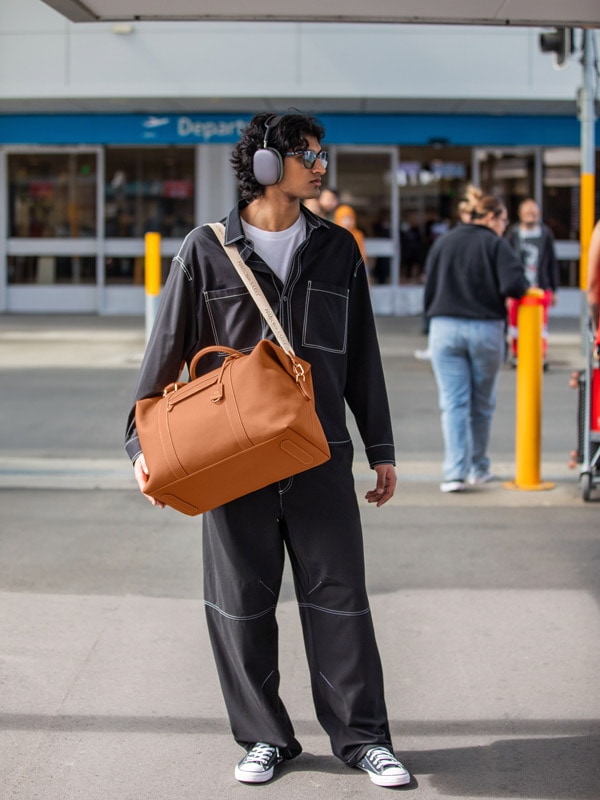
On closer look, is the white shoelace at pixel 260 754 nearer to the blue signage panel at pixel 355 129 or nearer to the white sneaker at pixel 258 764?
the white sneaker at pixel 258 764

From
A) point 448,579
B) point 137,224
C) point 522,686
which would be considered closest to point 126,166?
point 137,224

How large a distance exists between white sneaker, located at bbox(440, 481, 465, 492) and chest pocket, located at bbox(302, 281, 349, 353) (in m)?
4.29

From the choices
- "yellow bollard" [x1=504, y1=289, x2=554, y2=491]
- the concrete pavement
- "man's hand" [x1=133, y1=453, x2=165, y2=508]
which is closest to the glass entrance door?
the concrete pavement

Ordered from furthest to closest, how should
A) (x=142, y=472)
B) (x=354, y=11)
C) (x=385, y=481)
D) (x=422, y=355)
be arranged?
(x=422, y=355)
(x=354, y=11)
(x=385, y=481)
(x=142, y=472)

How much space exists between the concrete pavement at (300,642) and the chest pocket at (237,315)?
135 cm

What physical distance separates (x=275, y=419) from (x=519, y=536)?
390cm

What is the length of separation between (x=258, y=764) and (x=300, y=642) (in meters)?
1.43

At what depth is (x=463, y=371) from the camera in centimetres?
766

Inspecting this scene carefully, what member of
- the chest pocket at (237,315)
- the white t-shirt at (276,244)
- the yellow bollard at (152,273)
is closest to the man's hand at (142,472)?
the chest pocket at (237,315)

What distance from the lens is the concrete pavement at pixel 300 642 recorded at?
381cm

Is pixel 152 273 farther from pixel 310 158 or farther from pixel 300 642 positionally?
pixel 310 158

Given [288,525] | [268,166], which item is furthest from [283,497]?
[268,166]

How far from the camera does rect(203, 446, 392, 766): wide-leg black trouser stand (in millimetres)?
3605

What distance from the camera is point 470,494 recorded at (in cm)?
787
